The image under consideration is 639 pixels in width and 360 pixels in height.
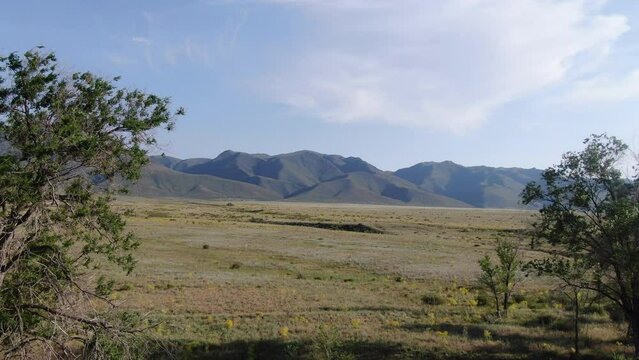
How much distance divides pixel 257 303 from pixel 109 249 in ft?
60.3

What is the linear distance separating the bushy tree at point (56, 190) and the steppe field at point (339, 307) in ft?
7.70

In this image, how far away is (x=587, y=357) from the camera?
22.3 meters

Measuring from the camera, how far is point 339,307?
32.1 metres

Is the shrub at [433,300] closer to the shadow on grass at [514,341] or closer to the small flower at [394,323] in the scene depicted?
the shadow on grass at [514,341]

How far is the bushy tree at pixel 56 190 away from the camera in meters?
13.3

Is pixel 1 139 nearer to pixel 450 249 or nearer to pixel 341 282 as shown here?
pixel 341 282

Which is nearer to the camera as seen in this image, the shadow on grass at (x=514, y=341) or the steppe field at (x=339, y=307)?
the shadow on grass at (x=514, y=341)


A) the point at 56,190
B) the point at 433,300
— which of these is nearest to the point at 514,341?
the point at 433,300

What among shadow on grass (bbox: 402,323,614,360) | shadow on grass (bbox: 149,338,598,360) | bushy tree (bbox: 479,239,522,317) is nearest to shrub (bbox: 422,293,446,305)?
bushy tree (bbox: 479,239,522,317)

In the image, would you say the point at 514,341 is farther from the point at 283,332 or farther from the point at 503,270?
the point at 283,332

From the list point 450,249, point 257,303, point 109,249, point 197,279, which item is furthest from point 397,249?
point 109,249

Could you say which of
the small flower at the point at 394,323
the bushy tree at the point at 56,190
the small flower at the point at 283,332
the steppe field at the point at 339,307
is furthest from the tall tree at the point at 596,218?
the bushy tree at the point at 56,190

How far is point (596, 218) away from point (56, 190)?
20834mm

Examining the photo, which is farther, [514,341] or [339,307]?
[339,307]
